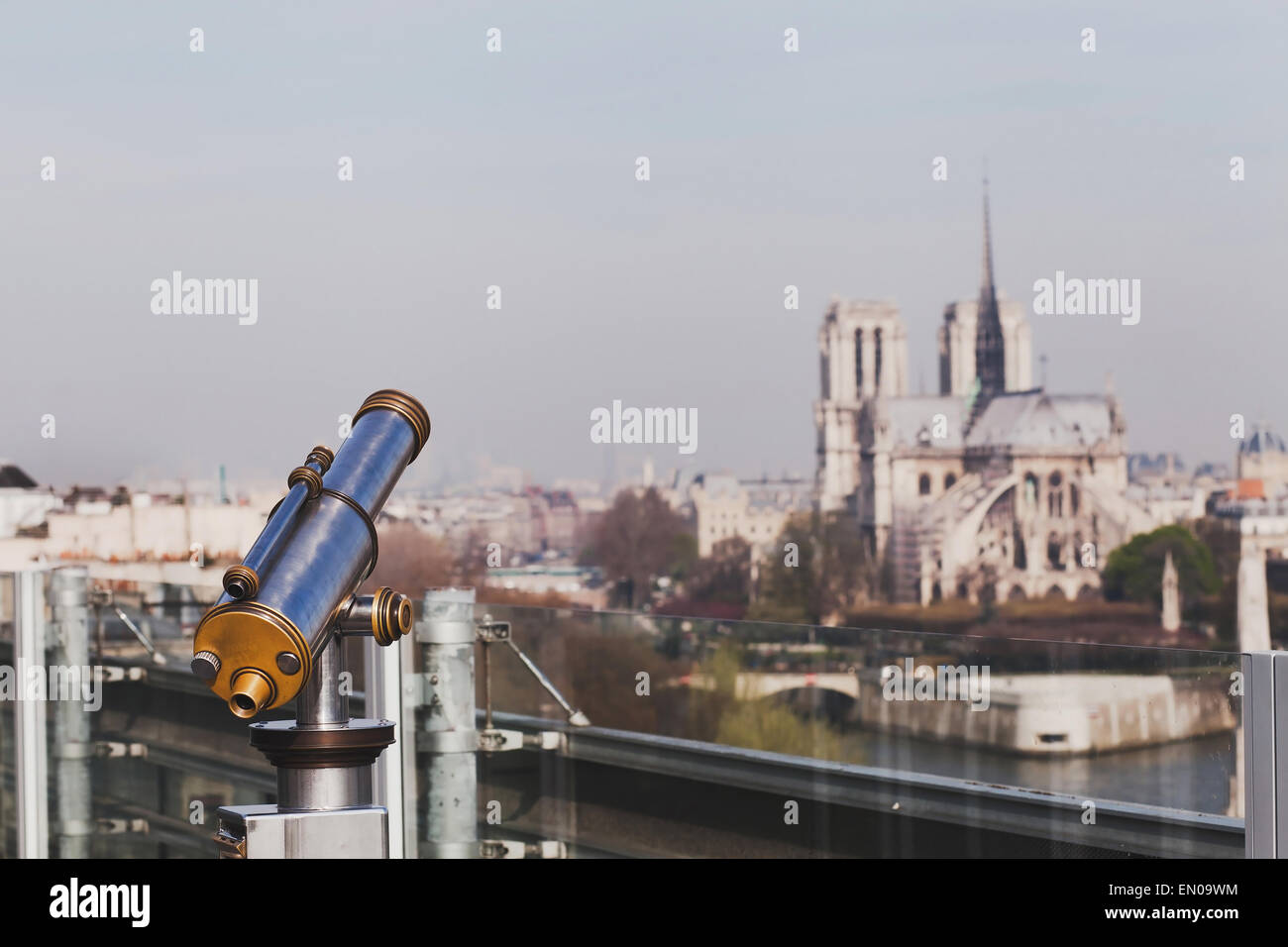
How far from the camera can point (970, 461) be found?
125125mm

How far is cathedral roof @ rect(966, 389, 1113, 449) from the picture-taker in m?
119

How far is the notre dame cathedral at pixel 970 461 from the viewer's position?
384 ft

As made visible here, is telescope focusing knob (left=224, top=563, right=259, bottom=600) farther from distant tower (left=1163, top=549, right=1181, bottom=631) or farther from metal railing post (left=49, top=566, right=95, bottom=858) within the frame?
distant tower (left=1163, top=549, right=1181, bottom=631)

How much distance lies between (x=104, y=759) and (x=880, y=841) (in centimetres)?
372

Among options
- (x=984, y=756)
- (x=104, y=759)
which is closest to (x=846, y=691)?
(x=984, y=756)

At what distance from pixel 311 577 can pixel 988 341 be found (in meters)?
130

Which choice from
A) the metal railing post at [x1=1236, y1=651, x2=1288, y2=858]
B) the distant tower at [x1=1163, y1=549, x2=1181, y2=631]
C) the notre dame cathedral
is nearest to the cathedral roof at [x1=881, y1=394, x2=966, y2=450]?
the notre dame cathedral

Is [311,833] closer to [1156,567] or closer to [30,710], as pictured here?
[30,710]

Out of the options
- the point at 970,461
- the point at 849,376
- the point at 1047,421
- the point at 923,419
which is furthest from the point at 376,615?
the point at 849,376
